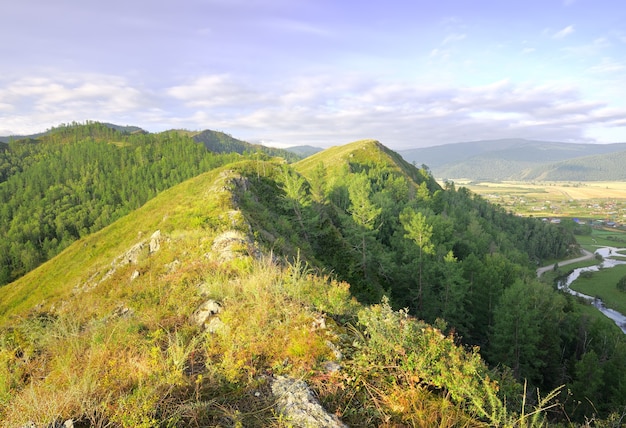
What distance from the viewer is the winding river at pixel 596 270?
6421cm

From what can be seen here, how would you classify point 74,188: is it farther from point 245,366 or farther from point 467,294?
point 245,366

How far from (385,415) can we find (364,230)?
28226 millimetres

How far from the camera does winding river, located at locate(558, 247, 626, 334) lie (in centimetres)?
6421

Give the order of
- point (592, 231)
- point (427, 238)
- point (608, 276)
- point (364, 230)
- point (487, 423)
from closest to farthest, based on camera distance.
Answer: point (487, 423)
point (364, 230)
point (427, 238)
point (608, 276)
point (592, 231)

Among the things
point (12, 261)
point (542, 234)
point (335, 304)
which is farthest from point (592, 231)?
point (12, 261)

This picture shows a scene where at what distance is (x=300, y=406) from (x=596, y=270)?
130m

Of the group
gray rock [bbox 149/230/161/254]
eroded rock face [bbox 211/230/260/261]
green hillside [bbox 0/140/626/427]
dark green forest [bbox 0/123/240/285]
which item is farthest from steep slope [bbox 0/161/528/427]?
dark green forest [bbox 0/123/240/285]

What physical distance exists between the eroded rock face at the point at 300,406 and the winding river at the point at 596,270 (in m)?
82.3

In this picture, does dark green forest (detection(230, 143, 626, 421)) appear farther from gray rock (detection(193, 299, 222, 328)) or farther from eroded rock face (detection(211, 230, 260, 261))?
→ gray rock (detection(193, 299, 222, 328))

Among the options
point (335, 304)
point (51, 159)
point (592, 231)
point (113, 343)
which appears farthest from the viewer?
point (51, 159)

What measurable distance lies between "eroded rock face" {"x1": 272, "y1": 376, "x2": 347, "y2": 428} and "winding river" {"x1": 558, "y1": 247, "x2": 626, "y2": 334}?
270 feet

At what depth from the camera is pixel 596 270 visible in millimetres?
95875

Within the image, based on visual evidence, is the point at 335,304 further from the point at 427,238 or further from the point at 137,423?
the point at 427,238

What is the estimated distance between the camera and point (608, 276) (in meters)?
88.1
